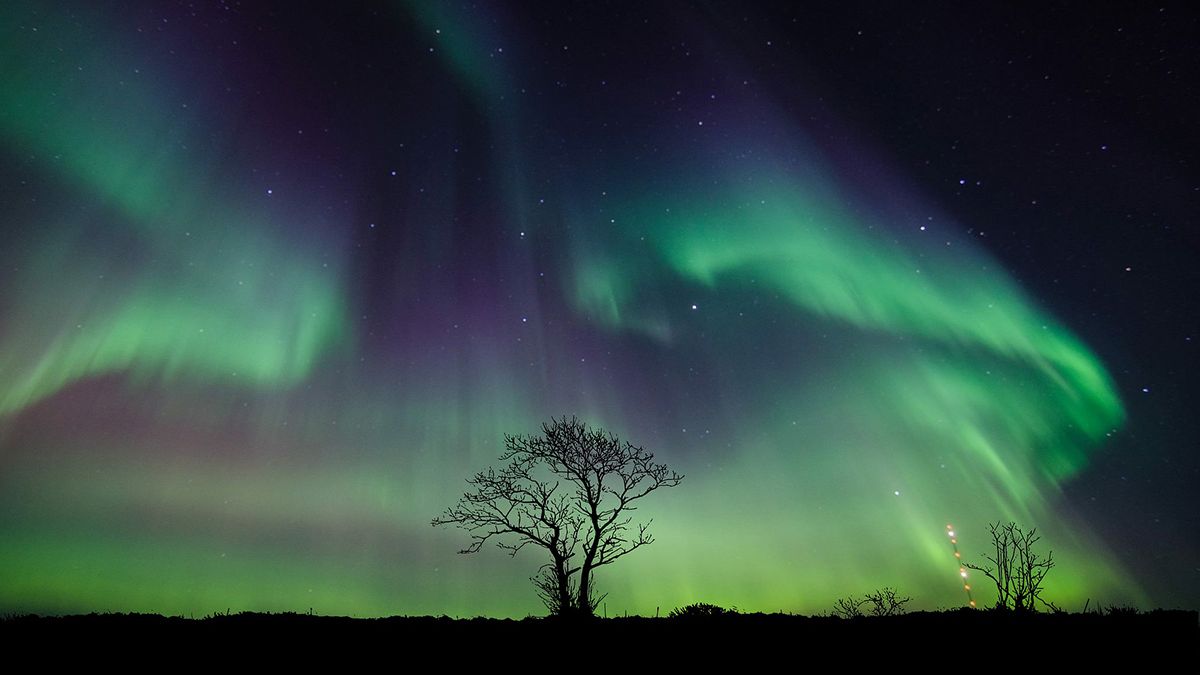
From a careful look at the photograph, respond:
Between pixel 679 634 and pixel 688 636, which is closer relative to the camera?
pixel 688 636

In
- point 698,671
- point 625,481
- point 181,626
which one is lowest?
point 698,671

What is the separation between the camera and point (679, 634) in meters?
8.53

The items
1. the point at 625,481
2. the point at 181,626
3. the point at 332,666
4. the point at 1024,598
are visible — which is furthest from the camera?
the point at 625,481

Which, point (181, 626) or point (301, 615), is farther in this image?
point (301, 615)

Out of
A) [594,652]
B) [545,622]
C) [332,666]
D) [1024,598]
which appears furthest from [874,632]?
[1024,598]

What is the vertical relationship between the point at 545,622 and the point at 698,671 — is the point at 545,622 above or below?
above

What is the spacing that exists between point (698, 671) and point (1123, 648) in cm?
556

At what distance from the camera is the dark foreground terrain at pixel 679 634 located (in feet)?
25.1

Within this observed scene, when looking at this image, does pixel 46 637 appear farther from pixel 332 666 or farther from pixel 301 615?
pixel 332 666

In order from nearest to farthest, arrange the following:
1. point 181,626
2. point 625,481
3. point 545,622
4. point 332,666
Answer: point 332,666 → point 181,626 → point 545,622 → point 625,481

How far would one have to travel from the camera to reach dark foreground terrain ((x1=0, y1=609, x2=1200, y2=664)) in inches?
301

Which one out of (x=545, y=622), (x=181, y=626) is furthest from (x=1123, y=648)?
(x=181, y=626)

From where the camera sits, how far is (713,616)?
1023 cm

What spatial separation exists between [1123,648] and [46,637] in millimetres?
13513
